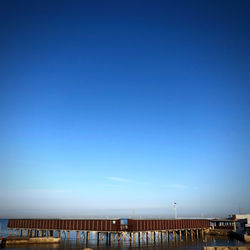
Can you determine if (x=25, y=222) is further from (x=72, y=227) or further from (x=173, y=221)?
(x=173, y=221)

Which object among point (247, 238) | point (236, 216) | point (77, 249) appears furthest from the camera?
point (236, 216)

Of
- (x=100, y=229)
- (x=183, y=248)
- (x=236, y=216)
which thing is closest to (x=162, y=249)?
(x=183, y=248)

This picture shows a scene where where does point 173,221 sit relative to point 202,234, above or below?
above

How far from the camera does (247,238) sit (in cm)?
7331

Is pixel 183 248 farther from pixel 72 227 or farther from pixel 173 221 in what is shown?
pixel 72 227

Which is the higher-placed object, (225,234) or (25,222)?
(25,222)

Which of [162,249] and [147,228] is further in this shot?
[147,228]

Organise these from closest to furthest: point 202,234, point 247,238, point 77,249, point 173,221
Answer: point 77,249 < point 247,238 < point 173,221 < point 202,234

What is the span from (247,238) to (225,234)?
18.0 m

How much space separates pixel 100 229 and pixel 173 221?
80.0 ft

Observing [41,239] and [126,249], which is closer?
[126,249]

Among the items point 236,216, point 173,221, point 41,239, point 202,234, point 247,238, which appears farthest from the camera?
point 236,216

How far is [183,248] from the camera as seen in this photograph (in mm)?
62156

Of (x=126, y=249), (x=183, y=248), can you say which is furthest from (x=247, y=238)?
(x=126, y=249)
